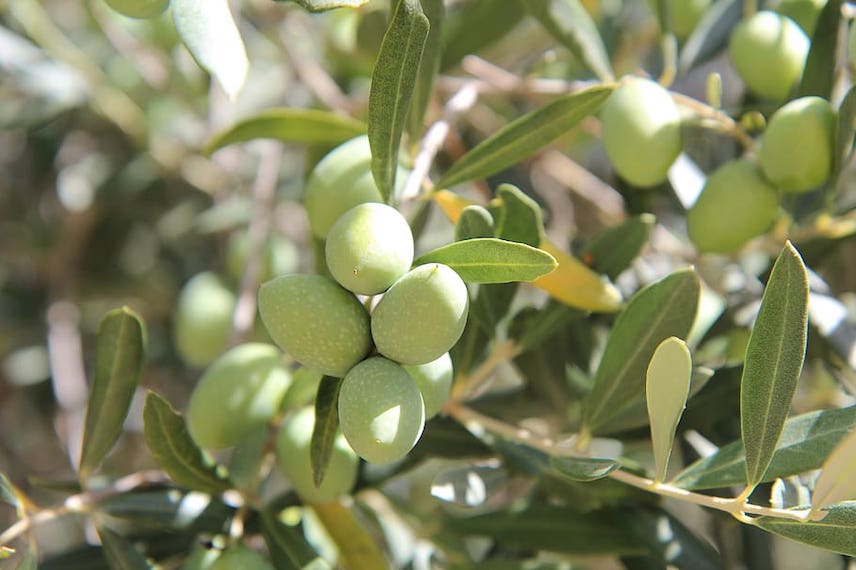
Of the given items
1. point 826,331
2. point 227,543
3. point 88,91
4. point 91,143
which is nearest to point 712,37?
point 826,331

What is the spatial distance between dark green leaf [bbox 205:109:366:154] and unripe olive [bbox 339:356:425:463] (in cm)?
35

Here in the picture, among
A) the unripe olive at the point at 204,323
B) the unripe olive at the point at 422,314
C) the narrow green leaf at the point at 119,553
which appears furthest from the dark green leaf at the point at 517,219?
the unripe olive at the point at 204,323

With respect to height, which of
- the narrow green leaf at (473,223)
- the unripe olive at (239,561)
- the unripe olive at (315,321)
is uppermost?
the narrow green leaf at (473,223)

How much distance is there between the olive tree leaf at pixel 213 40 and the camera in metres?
0.65

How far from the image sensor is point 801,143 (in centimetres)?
79

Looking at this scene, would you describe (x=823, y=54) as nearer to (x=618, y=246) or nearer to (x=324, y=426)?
(x=618, y=246)

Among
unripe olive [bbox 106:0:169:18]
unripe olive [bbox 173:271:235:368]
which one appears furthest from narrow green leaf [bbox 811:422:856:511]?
unripe olive [bbox 173:271:235:368]

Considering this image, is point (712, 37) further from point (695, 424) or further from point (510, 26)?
point (695, 424)

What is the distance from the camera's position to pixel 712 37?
1022 mm

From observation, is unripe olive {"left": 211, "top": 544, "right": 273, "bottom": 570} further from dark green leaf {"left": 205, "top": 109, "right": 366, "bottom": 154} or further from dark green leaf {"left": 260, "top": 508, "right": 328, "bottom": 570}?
dark green leaf {"left": 205, "top": 109, "right": 366, "bottom": 154}

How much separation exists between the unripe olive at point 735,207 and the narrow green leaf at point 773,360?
0.23 meters

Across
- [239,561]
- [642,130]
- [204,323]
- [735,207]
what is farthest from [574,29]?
[204,323]

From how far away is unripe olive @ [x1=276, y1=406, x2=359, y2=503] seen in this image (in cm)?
79

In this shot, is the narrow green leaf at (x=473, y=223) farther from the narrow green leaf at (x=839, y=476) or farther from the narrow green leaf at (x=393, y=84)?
the narrow green leaf at (x=839, y=476)
